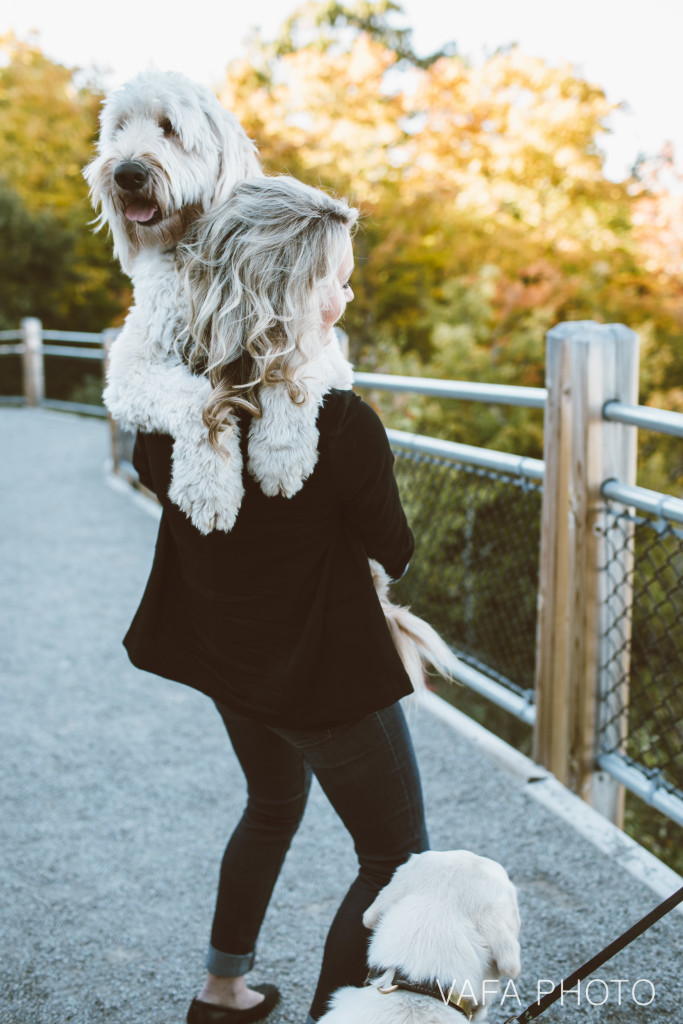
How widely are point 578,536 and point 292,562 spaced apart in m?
1.50

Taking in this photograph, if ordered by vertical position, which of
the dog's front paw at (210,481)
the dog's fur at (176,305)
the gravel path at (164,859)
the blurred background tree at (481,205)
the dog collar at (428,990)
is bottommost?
the gravel path at (164,859)

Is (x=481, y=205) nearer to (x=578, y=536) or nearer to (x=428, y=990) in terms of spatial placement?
(x=578, y=536)

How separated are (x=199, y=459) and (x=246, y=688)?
44 centimetres

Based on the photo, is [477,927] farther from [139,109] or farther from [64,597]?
[64,597]

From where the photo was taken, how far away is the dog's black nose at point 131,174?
4.95 feet

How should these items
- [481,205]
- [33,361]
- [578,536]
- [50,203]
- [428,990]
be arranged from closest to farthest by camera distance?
1. [428,990]
2. [578,536]
3. [481,205]
4. [33,361]
5. [50,203]

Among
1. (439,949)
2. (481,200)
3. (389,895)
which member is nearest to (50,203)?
(481,200)

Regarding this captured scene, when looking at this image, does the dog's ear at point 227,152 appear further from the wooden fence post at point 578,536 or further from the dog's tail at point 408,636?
the wooden fence post at point 578,536

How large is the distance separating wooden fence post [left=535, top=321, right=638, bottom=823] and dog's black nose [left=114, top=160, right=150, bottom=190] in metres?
1.54

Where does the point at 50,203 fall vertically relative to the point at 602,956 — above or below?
above

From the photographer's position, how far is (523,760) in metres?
3.06

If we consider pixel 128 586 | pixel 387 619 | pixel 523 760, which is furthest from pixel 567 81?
pixel 387 619

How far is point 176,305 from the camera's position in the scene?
1513 mm

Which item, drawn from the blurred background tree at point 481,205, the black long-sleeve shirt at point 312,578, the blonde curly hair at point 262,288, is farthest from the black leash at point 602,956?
the blurred background tree at point 481,205
